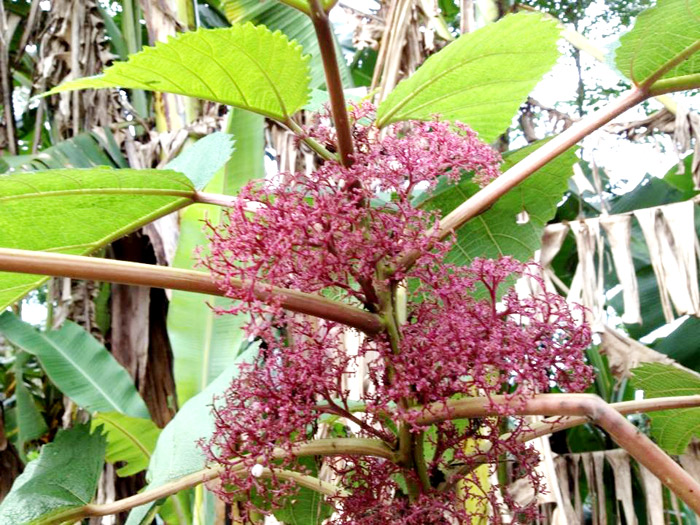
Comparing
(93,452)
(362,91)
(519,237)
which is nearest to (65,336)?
(362,91)

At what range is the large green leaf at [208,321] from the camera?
5.97ft

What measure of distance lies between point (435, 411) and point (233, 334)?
4.23 feet

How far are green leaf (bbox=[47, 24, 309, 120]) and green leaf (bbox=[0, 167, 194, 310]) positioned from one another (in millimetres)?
89

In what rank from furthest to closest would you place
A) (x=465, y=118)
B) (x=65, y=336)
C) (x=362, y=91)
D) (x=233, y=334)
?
(x=65, y=336) → (x=233, y=334) → (x=362, y=91) → (x=465, y=118)

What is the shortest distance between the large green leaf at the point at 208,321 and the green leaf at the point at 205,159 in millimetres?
826

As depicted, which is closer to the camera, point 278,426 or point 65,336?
point 278,426

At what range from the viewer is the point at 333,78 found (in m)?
0.67

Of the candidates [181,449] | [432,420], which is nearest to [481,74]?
[432,420]

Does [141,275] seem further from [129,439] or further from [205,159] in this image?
[129,439]

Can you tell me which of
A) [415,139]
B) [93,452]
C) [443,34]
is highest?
[443,34]

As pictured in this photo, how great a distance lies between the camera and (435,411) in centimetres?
62

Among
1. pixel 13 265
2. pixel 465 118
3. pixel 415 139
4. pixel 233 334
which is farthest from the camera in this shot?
pixel 233 334

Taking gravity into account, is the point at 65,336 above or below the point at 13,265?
above

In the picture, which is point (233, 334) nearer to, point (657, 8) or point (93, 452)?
point (93, 452)
